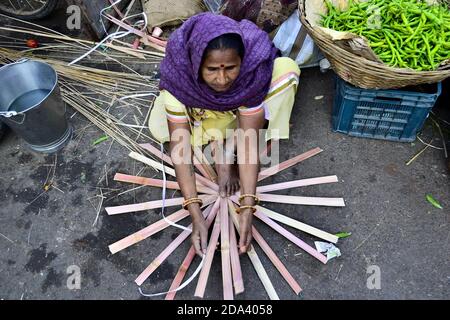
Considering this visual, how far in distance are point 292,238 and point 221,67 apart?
A: 3.31 ft

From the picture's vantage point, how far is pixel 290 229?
7.14 feet

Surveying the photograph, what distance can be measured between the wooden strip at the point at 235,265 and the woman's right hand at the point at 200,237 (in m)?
0.15

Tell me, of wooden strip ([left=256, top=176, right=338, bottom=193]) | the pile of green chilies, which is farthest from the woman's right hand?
the pile of green chilies

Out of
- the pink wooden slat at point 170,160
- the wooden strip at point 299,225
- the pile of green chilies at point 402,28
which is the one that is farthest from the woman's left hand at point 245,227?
the pile of green chilies at point 402,28

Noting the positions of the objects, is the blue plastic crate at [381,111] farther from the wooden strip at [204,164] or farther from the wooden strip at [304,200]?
the wooden strip at [204,164]

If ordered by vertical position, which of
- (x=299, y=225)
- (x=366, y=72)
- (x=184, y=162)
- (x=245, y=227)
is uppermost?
(x=366, y=72)

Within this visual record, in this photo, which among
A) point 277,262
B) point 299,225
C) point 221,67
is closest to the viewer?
point 221,67

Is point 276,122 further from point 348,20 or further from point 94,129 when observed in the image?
point 94,129

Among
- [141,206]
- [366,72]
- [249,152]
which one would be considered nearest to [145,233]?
[141,206]

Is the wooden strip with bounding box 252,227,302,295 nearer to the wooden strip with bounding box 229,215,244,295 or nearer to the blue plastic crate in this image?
the wooden strip with bounding box 229,215,244,295

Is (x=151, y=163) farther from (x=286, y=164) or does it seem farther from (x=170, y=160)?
(x=286, y=164)

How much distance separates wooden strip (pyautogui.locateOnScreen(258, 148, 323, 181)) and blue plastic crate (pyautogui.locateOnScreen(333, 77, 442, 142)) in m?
0.25
